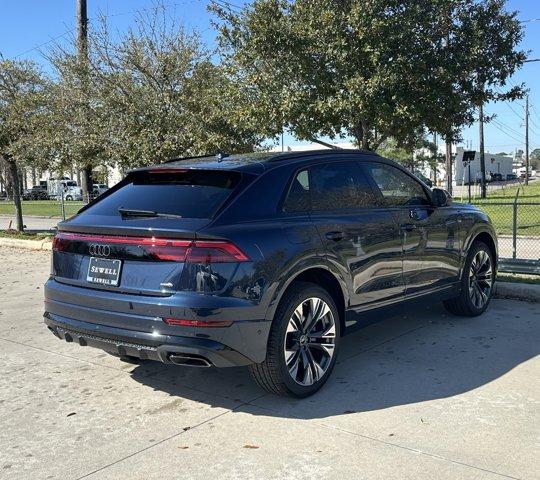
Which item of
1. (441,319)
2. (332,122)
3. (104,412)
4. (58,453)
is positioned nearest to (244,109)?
(332,122)

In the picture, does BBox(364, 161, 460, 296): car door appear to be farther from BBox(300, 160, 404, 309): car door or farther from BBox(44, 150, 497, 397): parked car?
BBox(300, 160, 404, 309): car door

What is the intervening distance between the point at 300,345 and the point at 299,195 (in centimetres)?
112

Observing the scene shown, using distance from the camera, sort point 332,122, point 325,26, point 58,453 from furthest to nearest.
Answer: point 332,122
point 325,26
point 58,453

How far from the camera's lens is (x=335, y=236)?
4.63m

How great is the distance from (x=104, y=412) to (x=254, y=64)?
6541 millimetres

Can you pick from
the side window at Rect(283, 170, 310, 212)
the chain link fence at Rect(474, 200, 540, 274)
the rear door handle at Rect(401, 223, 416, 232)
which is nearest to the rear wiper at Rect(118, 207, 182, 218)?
the side window at Rect(283, 170, 310, 212)

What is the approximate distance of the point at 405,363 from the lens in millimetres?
5180

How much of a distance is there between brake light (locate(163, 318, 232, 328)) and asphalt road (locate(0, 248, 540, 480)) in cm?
71

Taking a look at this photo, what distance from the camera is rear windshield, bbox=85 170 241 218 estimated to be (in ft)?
13.7

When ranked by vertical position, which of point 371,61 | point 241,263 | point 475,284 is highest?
point 371,61

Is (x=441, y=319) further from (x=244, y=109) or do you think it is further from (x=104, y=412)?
(x=244, y=109)

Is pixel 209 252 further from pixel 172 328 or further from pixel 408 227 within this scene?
pixel 408 227

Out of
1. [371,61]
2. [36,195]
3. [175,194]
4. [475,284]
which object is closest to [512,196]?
[371,61]

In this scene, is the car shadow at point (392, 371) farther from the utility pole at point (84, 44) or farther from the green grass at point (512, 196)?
the green grass at point (512, 196)
